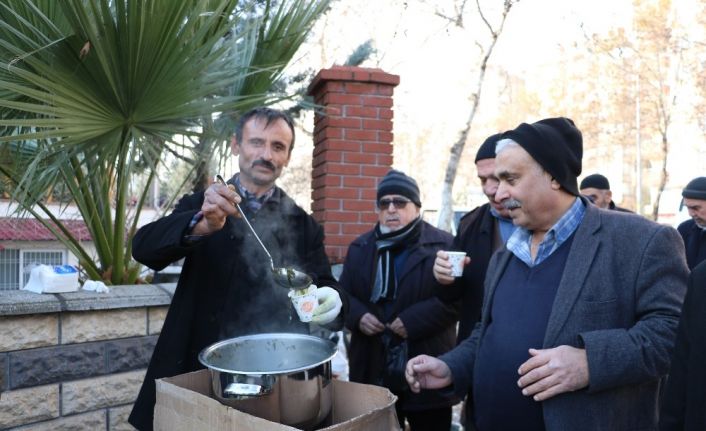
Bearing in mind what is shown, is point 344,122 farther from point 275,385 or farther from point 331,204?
point 275,385

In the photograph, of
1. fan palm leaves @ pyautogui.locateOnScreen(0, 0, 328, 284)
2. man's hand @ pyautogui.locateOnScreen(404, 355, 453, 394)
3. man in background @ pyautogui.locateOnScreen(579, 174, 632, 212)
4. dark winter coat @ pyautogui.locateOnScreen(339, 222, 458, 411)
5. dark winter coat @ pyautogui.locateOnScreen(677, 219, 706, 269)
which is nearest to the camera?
man's hand @ pyautogui.locateOnScreen(404, 355, 453, 394)

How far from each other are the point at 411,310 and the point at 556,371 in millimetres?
1740

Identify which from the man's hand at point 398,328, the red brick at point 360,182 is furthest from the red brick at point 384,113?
the man's hand at point 398,328

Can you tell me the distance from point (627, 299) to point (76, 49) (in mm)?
2741

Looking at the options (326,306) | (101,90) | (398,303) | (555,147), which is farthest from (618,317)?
(101,90)

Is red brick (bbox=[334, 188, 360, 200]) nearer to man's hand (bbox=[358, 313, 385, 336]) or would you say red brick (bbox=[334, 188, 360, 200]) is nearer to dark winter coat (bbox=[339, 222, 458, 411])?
dark winter coat (bbox=[339, 222, 458, 411])

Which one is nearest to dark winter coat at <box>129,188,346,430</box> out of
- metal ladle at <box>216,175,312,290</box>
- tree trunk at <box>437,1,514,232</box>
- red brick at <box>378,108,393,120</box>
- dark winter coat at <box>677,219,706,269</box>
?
metal ladle at <box>216,175,312,290</box>

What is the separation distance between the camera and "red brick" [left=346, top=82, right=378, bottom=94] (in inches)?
200

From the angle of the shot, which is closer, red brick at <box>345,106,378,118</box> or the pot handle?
the pot handle

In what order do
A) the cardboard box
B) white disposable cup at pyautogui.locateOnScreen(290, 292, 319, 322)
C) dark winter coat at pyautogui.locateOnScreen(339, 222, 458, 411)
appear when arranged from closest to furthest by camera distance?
the cardboard box < white disposable cup at pyautogui.locateOnScreen(290, 292, 319, 322) < dark winter coat at pyautogui.locateOnScreen(339, 222, 458, 411)

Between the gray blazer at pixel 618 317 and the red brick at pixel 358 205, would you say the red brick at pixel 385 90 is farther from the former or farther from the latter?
the gray blazer at pixel 618 317

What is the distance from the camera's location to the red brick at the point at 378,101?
511 centimetres

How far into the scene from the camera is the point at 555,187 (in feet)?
6.84

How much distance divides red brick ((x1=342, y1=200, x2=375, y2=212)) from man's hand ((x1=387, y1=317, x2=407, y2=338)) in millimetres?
1713
